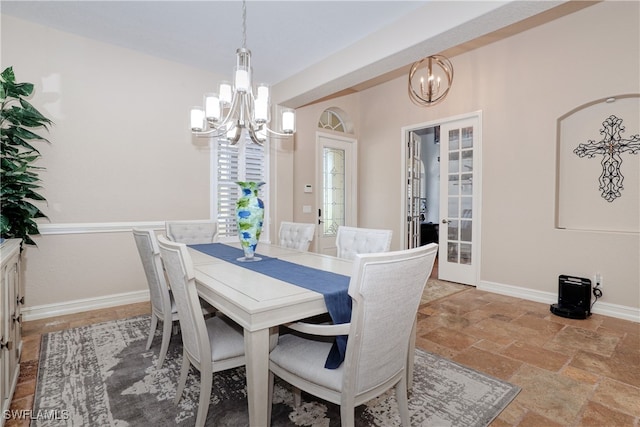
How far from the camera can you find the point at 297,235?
3201 mm

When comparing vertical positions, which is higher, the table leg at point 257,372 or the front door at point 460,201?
the front door at point 460,201

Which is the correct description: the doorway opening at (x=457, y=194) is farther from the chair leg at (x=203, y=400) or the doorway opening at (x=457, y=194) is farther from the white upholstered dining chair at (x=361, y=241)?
the chair leg at (x=203, y=400)

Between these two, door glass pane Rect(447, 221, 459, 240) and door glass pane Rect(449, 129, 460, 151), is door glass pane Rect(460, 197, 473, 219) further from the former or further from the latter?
door glass pane Rect(449, 129, 460, 151)

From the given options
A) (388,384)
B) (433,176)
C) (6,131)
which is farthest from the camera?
(433,176)

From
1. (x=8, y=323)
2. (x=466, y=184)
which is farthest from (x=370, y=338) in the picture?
(x=466, y=184)

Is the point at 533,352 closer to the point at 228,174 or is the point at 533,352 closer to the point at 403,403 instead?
the point at 403,403

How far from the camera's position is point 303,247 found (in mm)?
3102

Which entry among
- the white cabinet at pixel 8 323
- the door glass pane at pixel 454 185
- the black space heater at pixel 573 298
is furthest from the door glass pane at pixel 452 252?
the white cabinet at pixel 8 323

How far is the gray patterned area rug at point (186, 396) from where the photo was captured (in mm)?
1731

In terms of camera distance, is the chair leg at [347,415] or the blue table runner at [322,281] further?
the blue table runner at [322,281]

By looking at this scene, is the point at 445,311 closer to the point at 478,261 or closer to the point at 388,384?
the point at 478,261

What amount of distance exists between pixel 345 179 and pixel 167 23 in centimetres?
346

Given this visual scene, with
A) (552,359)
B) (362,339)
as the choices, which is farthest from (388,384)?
(552,359)

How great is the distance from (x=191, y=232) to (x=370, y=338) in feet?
8.99
